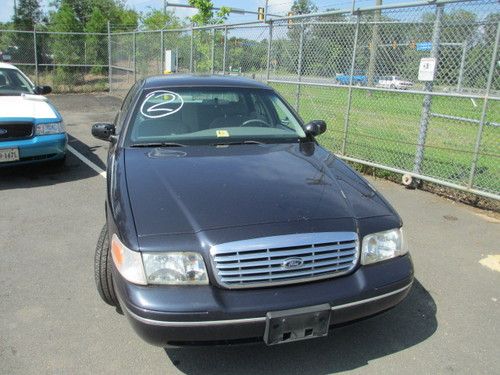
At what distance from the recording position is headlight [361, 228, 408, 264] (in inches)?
105

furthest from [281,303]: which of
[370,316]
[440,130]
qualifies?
[440,130]

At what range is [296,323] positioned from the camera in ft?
7.78

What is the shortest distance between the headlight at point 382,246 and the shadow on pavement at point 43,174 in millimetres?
5155

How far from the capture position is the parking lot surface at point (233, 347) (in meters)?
2.76

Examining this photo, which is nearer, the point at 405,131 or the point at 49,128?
the point at 49,128

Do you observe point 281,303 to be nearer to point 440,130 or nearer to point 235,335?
point 235,335

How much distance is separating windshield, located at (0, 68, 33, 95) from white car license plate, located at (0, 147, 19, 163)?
5.42 feet

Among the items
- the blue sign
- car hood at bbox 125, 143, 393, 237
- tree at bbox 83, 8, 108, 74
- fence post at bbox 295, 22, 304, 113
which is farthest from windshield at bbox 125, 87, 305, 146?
tree at bbox 83, 8, 108, 74

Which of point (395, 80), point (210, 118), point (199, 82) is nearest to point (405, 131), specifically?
point (395, 80)

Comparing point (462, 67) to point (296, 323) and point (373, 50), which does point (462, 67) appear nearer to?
point (373, 50)

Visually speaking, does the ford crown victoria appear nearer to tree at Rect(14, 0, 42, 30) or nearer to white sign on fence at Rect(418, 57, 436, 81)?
white sign on fence at Rect(418, 57, 436, 81)

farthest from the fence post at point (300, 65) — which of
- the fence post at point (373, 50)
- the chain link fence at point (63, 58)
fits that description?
the chain link fence at point (63, 58)

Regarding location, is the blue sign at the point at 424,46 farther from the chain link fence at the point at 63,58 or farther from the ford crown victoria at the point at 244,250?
the chain link fence at the point at 63,58

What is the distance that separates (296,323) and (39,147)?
206 inches
